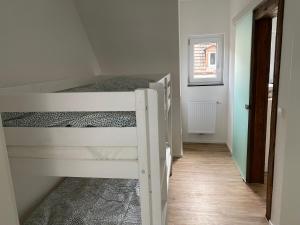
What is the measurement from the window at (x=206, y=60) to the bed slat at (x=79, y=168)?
3.32 metres

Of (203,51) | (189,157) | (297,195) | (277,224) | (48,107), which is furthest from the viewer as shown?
(203,51)

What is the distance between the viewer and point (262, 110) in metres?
2.71

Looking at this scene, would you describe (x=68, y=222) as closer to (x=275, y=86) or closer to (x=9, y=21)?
(x=9, y=21)

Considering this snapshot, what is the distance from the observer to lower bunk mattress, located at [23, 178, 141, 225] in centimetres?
150

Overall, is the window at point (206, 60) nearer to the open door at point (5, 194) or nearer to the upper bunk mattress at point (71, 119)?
the upper bunk mattress at point (71, 119)

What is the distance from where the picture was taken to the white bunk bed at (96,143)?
99 centimetres

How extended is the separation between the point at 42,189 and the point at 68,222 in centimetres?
51

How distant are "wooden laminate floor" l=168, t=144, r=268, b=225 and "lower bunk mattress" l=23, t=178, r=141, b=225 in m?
0.71

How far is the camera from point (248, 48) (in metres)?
2.74

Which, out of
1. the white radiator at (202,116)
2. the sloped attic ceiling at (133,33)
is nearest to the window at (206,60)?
the white radiator at (202,116)

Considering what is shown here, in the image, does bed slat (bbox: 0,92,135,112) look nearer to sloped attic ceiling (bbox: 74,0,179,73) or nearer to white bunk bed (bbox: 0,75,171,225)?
white bunk bed (bbox: 0,75,171,225)

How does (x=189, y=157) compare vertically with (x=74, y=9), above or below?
below

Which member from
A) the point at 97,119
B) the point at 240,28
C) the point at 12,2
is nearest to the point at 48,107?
the point at 97,119

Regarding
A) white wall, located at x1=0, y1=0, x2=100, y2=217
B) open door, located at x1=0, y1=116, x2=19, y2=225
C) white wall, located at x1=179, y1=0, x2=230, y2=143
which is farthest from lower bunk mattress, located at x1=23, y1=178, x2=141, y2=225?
white wall, located at x1=179, y1=0, x2=230, y2=143
